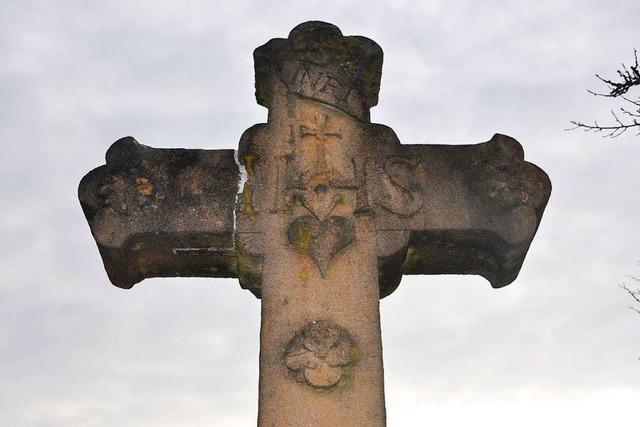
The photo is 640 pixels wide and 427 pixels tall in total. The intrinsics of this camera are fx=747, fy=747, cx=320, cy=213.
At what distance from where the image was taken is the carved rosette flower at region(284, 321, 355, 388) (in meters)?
3.79

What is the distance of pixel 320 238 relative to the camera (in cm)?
421

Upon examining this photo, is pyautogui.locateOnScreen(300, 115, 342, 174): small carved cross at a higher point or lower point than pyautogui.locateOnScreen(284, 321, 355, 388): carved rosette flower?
higher

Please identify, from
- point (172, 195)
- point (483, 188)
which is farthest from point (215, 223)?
point (483, 188)

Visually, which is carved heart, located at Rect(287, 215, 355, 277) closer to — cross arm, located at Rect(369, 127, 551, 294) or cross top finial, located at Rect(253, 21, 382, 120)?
cross arm, located at Rect(369, 127, 551, 294)

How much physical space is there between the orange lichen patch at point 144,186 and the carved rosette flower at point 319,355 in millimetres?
1303

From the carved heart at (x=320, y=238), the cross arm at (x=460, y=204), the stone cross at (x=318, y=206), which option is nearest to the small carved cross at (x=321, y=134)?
the stone cross at (x=318, y=206)

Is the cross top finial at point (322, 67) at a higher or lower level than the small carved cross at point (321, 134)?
higher

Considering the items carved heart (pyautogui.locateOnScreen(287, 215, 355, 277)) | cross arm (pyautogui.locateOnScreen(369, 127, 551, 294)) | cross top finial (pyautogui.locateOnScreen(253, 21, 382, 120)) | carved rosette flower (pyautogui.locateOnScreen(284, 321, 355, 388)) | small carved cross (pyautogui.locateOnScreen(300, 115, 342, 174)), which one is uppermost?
cross top finial (pyautogui.locateOnScreen(253, 21, 382, 120))

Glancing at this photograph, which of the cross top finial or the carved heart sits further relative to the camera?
the cross top finial

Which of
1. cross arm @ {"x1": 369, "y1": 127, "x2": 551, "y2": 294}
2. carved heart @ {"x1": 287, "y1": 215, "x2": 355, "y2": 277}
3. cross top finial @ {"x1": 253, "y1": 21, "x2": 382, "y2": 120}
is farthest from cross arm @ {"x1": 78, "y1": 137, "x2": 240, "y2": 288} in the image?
cross arm @ {"x1": 369, "y1": 127, "x2": 551, "y2": 294}

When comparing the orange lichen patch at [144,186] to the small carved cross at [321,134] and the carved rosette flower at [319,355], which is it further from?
the carved rosette flower at [319,355]

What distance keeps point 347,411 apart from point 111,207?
72.0 inches

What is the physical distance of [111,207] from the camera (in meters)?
4.39

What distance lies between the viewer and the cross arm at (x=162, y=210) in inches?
171
